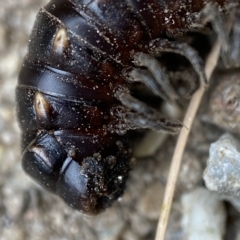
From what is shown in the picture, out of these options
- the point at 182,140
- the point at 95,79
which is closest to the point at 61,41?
the point at 95,79

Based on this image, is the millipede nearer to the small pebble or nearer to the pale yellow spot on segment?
the pale yellow spot on segment

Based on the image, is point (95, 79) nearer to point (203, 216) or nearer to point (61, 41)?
point (61, 41)

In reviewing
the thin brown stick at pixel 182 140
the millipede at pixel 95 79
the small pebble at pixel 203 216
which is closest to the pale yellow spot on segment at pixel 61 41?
the millipede at pixel 95 79

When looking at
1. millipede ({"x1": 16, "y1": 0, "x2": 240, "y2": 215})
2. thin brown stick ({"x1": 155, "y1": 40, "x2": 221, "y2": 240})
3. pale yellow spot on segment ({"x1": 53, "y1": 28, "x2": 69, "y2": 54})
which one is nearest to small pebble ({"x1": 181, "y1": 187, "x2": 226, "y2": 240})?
thin brown stick ({"x1": 155, "y1": 40, "x2": 221, "y2": 240})

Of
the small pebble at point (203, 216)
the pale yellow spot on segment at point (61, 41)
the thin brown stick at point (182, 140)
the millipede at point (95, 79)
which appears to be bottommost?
the small pebble at point (203, 216)

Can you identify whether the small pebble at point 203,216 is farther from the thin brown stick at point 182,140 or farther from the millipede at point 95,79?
the millipede at point 95,79

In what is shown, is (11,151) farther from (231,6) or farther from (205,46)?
(231,6)
